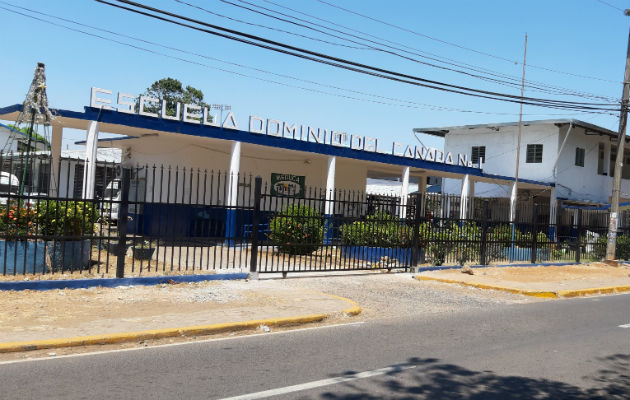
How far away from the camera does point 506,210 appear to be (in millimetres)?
32031

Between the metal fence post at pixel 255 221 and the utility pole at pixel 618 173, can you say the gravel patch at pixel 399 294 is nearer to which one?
the metal fence post at pixel 255 221

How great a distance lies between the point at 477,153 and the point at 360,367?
2951cm

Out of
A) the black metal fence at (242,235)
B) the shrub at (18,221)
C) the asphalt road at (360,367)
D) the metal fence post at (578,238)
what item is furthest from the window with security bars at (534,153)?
the shrub at (18,221)

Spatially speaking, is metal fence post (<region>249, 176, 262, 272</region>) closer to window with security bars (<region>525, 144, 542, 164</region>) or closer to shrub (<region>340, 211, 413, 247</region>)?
shrub (<region>340, 211, 413, 247</region>)

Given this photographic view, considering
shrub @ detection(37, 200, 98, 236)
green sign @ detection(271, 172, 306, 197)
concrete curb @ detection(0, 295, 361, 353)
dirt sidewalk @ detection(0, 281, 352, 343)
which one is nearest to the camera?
concrete curb @ detection(0, 295, 361, 353)

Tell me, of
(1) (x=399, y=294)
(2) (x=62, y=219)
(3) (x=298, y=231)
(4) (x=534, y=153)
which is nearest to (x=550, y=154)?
(4) (x=534, y=153)

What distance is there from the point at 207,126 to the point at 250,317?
32.8 ft

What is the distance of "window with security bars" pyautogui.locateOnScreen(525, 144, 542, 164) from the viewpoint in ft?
102

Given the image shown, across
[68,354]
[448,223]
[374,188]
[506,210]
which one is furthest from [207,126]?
[374,188]

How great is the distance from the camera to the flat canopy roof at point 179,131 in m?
15.2

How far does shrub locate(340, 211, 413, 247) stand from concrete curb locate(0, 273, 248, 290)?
441 centimetres

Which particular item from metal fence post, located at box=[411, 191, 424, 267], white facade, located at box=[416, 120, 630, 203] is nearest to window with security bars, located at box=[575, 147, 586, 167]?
white facade, located at box=[416, 120, 630, 203]

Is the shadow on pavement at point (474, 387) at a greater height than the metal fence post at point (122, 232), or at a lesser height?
lesser

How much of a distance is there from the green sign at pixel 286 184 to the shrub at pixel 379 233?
6.94 metres
